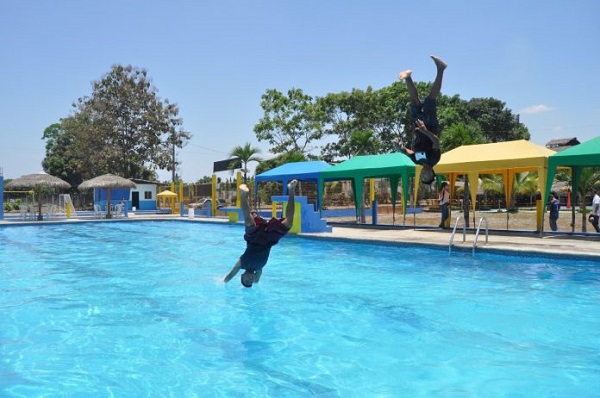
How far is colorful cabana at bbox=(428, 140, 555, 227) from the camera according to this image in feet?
46.4

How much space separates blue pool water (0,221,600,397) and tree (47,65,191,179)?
99.0 ft

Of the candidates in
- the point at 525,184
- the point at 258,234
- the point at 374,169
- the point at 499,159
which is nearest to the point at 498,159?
the point at 499,159

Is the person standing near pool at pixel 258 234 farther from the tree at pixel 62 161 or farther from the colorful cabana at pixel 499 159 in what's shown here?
the tree at pixel 62 161

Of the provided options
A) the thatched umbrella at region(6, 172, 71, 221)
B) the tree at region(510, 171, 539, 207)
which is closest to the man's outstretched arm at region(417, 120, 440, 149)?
the thatched umbrella at region(6, 172, 71, 221)

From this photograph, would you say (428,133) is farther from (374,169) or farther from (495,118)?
(495,118)

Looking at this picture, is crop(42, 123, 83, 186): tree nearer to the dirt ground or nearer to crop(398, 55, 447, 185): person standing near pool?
the dirt ground

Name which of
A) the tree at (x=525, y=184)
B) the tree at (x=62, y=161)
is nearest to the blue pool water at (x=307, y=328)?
the tree at (x=525, y=184)

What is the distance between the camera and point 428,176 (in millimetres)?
6785

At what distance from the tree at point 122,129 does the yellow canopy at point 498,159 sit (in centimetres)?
3051

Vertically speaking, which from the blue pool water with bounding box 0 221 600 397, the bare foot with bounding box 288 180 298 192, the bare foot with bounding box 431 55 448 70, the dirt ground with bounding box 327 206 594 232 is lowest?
the blue pool water with bounding box 0 221 600 397

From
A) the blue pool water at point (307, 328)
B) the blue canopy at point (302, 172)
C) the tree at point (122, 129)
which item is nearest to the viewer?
the blue pool water at point (307, 328)

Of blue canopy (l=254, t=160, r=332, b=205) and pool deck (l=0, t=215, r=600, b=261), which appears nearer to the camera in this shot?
pool deck (l=0, t=215, r=600, b=261)

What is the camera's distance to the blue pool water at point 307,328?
470 cm

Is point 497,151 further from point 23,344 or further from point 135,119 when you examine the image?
point 135,119
